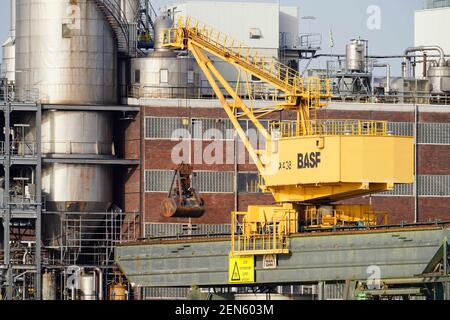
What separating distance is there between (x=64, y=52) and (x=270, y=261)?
898 inches

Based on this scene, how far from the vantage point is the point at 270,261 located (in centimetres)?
7106

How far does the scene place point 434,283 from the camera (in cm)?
6291

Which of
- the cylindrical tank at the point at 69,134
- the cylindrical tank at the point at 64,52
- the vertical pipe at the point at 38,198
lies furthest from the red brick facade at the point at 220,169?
the vertical pipe at the point at 38,198

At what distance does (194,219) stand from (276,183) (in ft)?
48.8

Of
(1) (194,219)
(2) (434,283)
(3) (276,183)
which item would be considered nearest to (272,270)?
(3) (276,183)

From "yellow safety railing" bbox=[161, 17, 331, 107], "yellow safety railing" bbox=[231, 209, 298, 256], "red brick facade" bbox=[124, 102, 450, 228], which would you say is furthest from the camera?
"red brick facade" bbox=[124, 102, 450, 228]

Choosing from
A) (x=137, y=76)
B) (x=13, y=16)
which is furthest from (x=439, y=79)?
(x=13, y=16)

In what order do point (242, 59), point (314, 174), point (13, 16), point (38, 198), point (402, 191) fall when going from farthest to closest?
point (13, 16)
point (402, 191)
point (242, 59)
point (38, 198)
point (314, 174)

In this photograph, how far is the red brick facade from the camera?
289 ft

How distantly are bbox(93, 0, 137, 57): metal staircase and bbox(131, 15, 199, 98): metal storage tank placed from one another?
105 centimetres

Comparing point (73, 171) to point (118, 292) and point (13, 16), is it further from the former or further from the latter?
point (13, 16)

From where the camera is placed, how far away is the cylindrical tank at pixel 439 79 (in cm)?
9500

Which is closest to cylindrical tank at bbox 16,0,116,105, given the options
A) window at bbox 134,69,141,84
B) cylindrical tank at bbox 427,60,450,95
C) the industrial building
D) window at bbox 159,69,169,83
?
the industrial building

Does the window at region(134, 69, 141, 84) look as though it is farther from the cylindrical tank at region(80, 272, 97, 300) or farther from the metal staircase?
the cylindrical tank at region(80, 272, 97, 300)
